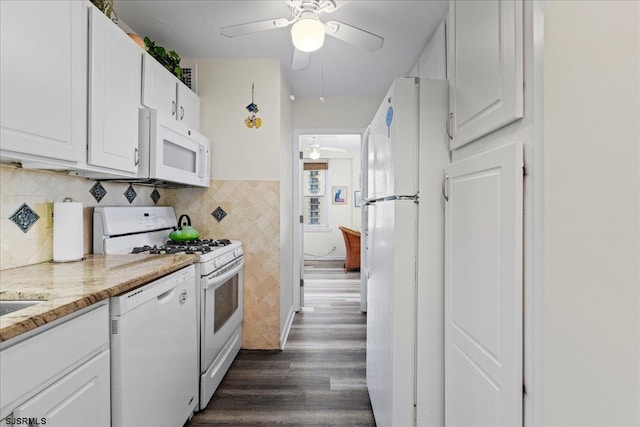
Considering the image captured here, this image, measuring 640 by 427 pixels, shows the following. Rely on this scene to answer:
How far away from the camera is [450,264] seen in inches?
50.7

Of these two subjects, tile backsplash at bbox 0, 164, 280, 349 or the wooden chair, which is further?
the wooden chair

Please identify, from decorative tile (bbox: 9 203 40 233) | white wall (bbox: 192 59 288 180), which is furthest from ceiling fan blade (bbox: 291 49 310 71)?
decorative tile (bbox: 9 203 40 233)

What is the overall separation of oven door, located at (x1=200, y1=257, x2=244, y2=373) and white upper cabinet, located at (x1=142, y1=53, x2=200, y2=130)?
1.11 metres

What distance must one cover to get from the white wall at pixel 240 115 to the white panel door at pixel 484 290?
73.2 inches

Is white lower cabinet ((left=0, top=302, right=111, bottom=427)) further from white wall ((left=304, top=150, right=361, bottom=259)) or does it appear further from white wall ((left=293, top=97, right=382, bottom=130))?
white wall ((left=304, top=150, right=361, bottom=259))

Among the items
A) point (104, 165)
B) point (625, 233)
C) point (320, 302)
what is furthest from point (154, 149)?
point (320, 302)

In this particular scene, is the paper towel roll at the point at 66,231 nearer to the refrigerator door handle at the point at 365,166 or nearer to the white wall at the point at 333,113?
the refrigerator door handle at the point at 365,166

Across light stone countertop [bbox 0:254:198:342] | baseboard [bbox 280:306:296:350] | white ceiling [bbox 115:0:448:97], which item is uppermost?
white ceiling [bbox 115:0:448:97]

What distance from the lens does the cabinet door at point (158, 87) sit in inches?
77.5

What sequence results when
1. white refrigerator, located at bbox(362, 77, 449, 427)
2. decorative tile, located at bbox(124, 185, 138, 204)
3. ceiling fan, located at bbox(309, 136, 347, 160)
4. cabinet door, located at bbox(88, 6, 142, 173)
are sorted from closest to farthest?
white refrigerator, located at bbox(362, 77, 449, 427) → cabinet door, located at bbox(88, 6, 142, 173) → decorative tile, located at bbox(124, 185, 138, 204) → ceiling fan, located at bbox(309, 136, 347, 160)

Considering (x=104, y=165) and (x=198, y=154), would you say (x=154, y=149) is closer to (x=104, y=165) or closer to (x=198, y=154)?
(x=104, y=165)

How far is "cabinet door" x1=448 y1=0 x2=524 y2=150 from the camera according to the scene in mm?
855

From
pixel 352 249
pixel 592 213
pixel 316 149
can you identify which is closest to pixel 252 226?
pixel 592 213

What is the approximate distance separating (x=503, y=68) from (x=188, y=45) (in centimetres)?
241
